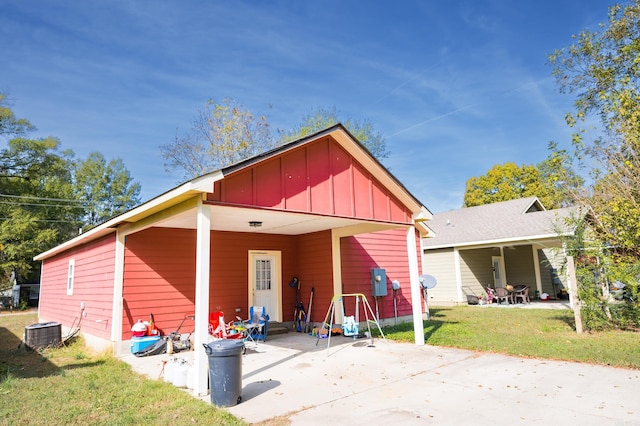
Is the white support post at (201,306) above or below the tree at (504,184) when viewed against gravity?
below

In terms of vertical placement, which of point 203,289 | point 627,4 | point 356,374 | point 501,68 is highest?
point 627,4

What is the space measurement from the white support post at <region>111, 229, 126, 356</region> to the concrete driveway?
3.62 feet

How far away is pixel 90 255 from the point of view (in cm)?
998

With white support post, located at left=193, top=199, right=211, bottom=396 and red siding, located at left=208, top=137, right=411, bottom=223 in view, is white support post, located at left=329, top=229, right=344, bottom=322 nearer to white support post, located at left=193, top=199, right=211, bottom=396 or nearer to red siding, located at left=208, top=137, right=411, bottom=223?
red siding, located at left=208, top=137, right=411, bottom=223

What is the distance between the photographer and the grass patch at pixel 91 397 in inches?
166

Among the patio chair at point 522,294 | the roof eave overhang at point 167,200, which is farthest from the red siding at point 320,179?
the patio chair at point 522,294

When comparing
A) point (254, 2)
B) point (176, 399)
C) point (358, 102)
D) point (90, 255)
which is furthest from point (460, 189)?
point (176, 399)

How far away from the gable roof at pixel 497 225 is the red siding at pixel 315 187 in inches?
376

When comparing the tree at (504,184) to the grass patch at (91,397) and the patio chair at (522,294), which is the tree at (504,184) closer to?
the patio chair at (522,294)

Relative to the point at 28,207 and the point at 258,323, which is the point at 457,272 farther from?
the point at 28,207

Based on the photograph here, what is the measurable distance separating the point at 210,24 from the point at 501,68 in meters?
9.94

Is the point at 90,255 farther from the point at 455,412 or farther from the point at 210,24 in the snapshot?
the point at 455,412

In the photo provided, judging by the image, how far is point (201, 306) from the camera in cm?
509

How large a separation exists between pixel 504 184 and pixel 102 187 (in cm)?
3838
